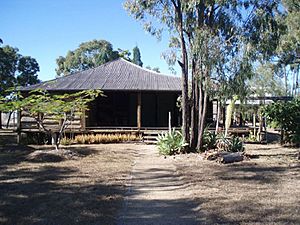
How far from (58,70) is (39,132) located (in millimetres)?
41619

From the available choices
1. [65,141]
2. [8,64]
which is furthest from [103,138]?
[8,64]

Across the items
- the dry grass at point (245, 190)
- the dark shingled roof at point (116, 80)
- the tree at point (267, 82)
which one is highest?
the tree at point (267, 82)

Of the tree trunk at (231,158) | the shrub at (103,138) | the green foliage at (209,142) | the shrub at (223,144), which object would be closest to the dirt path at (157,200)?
the tree trunk at (231,158)

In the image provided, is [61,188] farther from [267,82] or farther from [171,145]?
[267,82]

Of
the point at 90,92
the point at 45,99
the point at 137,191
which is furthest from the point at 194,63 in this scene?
the point at 137,191

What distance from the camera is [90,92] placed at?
44.4 feet

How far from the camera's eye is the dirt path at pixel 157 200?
513 centimetres

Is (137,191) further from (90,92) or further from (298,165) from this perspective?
(90,92)

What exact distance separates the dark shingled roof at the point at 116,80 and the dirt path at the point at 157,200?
10.1m

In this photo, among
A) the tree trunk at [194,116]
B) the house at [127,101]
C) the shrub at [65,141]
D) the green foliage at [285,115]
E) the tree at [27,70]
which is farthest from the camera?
the tree at [27,70]

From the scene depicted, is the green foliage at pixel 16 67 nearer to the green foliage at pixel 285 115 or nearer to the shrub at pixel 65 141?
the shrub at pixel 65 141

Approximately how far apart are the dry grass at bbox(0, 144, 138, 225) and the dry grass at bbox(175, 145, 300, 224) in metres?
1.65

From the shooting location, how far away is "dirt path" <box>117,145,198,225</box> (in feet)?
16.8

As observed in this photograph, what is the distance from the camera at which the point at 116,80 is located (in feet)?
68.8
